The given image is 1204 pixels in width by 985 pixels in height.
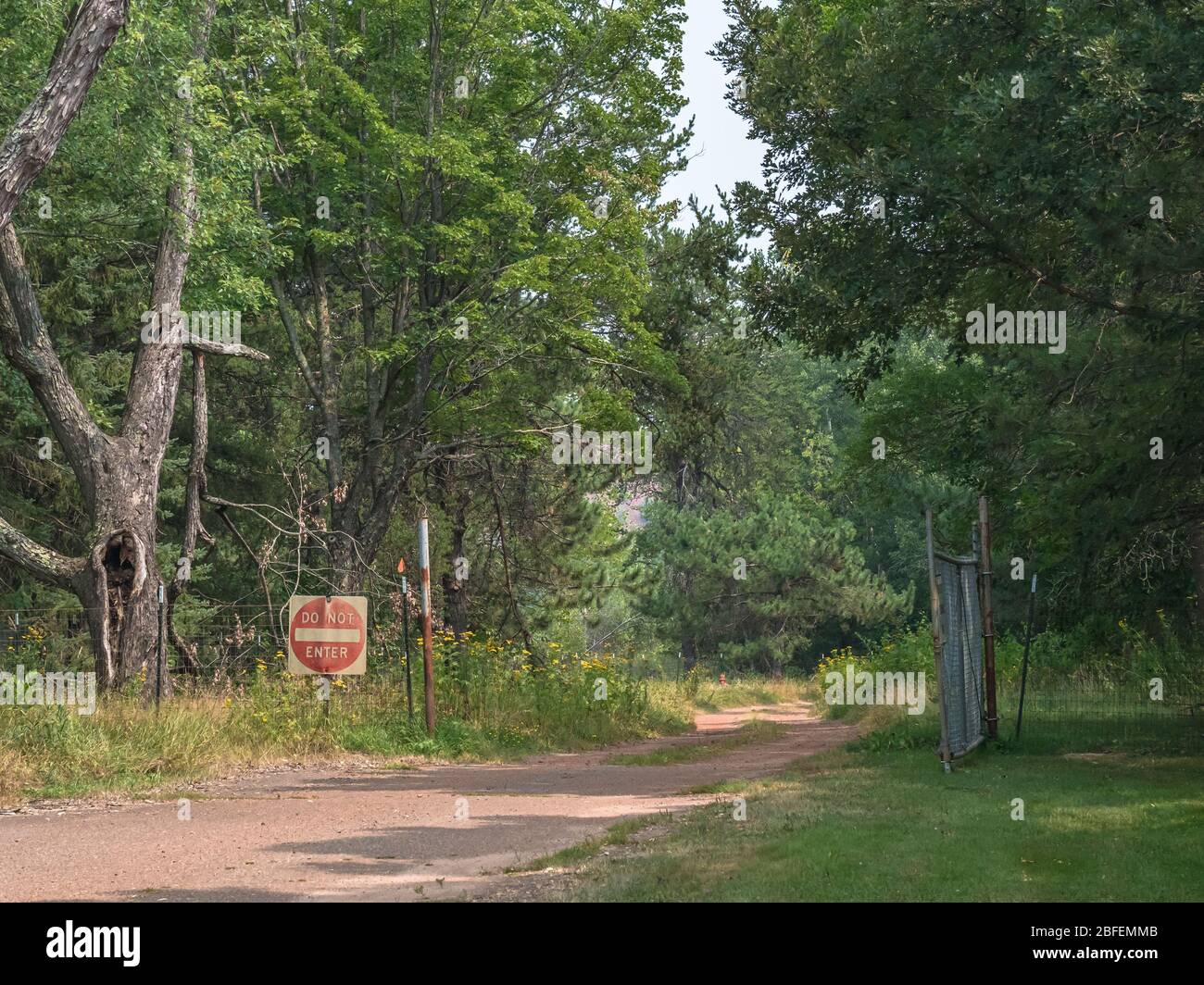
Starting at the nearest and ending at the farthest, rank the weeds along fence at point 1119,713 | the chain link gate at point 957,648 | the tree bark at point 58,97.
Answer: the chain link gate at point 957,648 → the tree bark at point 58,97 → the weeds along fence at point 1119,713

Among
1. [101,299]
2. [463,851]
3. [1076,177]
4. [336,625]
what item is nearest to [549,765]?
[336,625]

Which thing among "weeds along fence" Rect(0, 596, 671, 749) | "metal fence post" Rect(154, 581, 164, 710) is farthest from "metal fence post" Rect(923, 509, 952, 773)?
"metal fence post" Rect(154, 581, 164, 710)

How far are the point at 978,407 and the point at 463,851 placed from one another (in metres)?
15.3

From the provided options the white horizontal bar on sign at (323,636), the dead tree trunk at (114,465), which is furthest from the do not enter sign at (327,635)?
the dead tree trunk at (114,465)

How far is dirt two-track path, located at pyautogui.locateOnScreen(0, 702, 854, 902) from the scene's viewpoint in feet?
28.9

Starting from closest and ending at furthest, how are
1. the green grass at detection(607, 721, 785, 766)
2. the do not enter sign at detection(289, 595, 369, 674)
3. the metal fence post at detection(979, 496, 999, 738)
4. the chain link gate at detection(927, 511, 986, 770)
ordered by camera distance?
the chain link gate at detection(927, 511, 986, 770), the metal fence post at detection(979, 496, 999, 738), the do not enter sign at detection(289, 595, 369, 674), the green grass at detection(607, 721, 785, 766)

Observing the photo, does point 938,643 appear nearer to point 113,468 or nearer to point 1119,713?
point 1119,713

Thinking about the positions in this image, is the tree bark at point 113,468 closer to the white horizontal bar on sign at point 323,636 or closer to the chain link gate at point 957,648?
the white horizontal bar on sign at point 323,636

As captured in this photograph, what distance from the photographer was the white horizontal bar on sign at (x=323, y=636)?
19.1 m

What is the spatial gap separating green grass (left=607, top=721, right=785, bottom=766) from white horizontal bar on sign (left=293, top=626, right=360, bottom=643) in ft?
13.3

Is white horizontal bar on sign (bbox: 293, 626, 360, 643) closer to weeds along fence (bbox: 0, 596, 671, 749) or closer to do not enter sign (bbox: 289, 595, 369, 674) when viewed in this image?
do not enter sign (bbox: 289, 595, 369, 674)

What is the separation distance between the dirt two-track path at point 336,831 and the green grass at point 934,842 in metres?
1.07

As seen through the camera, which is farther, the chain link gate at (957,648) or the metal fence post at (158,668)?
the metal fence post at (158,668)

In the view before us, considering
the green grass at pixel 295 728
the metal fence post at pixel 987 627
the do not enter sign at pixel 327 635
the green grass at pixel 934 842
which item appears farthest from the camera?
the do not enter sign at pixel 327 635
